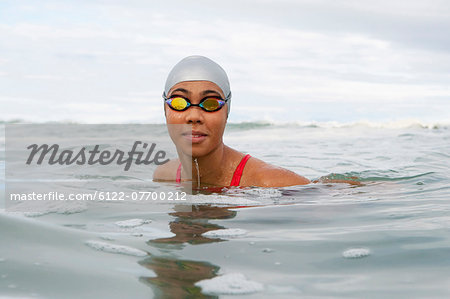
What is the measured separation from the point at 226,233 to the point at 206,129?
1846 mm

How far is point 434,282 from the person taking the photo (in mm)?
2744

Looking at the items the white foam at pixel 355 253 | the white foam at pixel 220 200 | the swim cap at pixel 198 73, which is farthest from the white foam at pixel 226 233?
the swim cap at pixel 198 73

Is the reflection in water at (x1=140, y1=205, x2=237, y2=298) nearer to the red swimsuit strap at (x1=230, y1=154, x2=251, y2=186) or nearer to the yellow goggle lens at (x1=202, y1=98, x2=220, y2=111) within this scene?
the yellow goggle lens at (x1=202, y1=98, x2=220, y2=111)

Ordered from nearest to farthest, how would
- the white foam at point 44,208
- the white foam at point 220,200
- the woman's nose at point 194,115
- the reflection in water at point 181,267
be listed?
the reflection in water at point 181,267 → the white foam at point 44,208 → the white foam at point 220,200 → the woman's nose at point 194,115

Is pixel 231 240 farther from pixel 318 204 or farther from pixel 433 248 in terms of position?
pixel 318 204

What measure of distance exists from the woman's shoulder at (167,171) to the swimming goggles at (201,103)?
1.24m

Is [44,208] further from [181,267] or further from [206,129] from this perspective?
[181,267]

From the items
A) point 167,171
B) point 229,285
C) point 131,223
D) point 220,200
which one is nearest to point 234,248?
point 229,285

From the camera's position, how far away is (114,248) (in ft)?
10.8

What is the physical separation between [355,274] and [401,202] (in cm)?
246

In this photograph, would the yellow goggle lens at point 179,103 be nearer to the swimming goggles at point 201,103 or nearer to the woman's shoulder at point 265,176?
the swimming goggles at point 201,103

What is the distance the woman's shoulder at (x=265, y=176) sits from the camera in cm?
572

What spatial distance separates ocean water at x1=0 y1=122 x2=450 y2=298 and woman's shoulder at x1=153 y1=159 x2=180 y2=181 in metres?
1.19

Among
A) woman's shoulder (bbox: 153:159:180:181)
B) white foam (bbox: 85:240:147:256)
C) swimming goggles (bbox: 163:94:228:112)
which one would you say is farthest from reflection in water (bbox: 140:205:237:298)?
woman's shoulder (bbox: 153:159:180:181)
